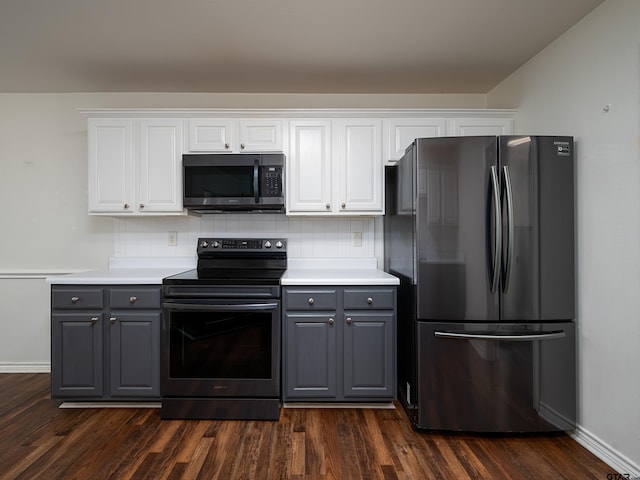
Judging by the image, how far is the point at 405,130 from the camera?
2.71m

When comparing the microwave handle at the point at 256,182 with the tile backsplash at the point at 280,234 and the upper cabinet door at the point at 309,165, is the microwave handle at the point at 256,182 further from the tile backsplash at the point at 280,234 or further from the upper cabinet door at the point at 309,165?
the tile backsplash at the point at 280,234

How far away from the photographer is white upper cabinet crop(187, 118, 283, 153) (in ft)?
8.84

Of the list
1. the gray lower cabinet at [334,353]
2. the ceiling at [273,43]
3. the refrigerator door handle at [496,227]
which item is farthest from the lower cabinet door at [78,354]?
the refrigerator door handle at [496,227]

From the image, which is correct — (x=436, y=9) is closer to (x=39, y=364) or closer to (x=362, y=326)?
(x=362, y=326)

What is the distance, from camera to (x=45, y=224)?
3.08 meters

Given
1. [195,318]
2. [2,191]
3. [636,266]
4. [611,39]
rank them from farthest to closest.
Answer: [2,191], [195,318], [611,39], [636,266]

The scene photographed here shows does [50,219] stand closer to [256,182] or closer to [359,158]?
[256,182]

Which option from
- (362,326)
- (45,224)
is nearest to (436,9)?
(362,326)

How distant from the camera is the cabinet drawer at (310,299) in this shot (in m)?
2.36

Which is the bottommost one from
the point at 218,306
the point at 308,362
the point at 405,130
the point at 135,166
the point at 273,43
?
the point at 308,362

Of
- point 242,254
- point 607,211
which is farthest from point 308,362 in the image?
point 607,211

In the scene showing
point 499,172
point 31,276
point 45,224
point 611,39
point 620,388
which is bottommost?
point 620,388

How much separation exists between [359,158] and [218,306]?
1.50m

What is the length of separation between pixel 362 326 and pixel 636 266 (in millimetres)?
1496
